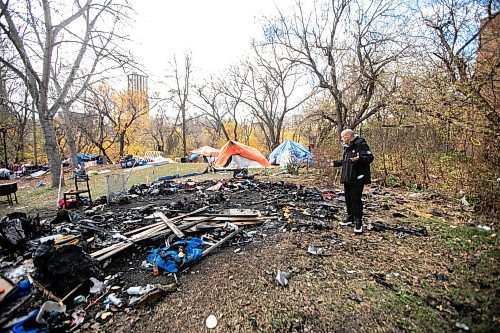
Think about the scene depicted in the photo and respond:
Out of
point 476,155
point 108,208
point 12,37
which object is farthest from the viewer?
point 12,37

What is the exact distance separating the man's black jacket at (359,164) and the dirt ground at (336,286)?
105 cm

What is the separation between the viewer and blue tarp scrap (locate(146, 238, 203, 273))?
3396 millimetres

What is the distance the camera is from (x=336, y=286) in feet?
9.85

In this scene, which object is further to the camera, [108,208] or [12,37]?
[12,37]

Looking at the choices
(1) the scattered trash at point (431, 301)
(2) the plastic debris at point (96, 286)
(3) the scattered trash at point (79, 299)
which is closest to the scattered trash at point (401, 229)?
(1) the scattered trash at point (431, 301)

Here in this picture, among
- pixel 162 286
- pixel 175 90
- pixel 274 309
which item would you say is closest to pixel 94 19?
pixel 162 286

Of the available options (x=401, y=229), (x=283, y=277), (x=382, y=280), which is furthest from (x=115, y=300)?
(x=401, y=229)

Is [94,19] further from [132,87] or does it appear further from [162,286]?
[132,87]

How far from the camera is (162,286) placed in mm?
3031

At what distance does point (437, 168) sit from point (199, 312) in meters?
8.21

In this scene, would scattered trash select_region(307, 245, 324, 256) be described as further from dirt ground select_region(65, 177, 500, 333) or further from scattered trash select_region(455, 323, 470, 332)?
scattered trash select_region(455, 323, 470, 332)

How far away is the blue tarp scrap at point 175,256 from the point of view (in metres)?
3.40

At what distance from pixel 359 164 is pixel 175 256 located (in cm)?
354

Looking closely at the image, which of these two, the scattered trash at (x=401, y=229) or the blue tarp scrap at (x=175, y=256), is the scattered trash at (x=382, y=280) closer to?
the scattered trash at (x=401, y=229)
